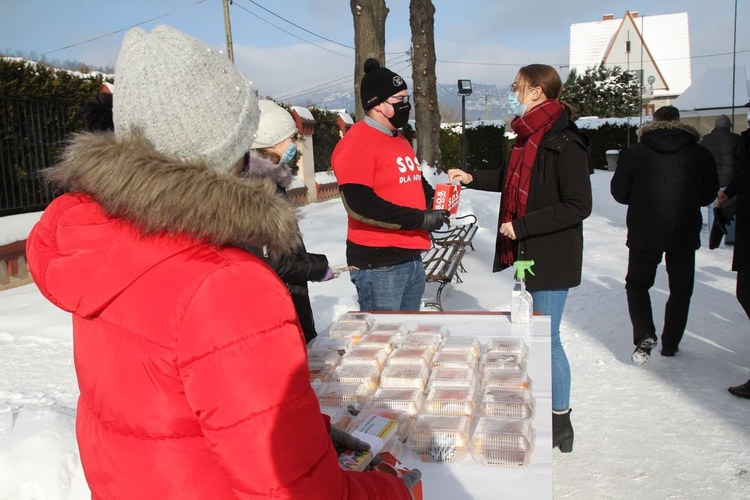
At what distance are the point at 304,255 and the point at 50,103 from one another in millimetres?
6395

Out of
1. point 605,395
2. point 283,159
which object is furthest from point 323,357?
point 605,395

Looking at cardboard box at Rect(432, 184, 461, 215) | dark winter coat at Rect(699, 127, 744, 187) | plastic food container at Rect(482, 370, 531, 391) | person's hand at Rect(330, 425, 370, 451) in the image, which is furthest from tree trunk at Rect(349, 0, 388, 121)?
person's hand at Rect(330, 425, 370, 451)

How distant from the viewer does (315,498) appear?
40.7 inches

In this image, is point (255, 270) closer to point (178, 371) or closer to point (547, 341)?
point (178, 371)

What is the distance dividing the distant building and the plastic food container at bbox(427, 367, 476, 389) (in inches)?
2068

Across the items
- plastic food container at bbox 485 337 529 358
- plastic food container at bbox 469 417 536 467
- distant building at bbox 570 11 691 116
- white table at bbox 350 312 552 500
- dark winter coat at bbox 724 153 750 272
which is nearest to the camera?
white table at bbox 350 312 552 500

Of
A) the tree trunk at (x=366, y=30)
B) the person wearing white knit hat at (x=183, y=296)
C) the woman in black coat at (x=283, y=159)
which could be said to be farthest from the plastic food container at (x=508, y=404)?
the tree trunk at (x=366, y=30)

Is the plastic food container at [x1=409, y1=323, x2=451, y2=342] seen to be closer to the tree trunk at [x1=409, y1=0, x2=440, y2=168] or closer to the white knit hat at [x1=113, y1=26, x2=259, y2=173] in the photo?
the white knit hat at [x1=113, y1=26, x2=259, y2=173]

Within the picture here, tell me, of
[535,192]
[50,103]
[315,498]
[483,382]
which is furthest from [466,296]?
[315,498]

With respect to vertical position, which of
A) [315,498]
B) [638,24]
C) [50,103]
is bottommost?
[315,498]

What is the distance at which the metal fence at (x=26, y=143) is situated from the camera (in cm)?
741

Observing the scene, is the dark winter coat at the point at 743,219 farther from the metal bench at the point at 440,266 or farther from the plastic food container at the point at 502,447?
the plastic food container at the point at 502,447

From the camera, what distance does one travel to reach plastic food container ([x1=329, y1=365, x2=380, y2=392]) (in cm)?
219

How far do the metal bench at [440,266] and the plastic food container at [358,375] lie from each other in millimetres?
3523
